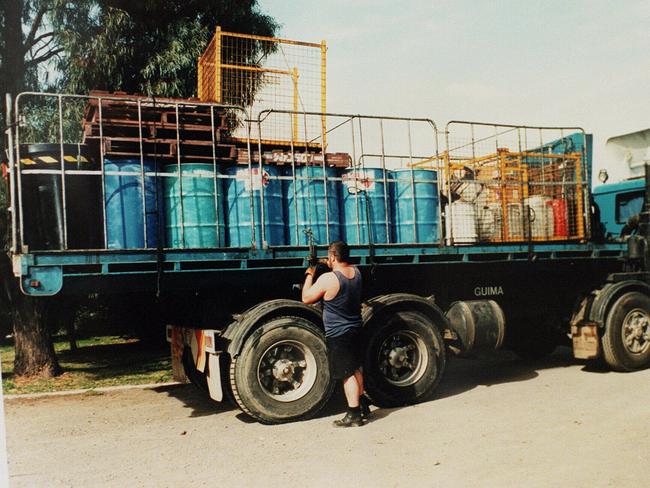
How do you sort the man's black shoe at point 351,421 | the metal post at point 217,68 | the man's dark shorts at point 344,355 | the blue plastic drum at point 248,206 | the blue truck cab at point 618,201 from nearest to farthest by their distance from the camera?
the man's black shoe at point 351,421
the man's dark shorts at point 344,355
the blue plastic drum at point 248,206
the metal post at point 217,68
the blue truck cab at point 618,201

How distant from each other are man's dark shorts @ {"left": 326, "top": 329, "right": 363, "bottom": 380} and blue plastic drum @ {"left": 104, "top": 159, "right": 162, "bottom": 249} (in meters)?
2.00

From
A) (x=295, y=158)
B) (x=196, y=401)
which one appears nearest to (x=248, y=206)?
(x=295, y=158)

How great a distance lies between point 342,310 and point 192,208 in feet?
5.87

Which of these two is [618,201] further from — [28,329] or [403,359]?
[28,329]

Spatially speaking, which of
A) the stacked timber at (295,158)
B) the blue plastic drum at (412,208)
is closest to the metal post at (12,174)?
the stacked timber at (295,158)

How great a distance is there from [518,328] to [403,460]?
492cm

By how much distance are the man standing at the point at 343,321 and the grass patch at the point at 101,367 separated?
392 centimetres

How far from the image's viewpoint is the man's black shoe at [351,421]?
240 inches

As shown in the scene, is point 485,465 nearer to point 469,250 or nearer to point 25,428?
point 469,250

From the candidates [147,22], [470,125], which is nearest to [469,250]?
[470,125]

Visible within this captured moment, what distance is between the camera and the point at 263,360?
643 centimetres

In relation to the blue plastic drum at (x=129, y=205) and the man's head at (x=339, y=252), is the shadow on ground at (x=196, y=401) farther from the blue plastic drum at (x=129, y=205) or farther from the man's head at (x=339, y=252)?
the man's head at (x=339, y=252)

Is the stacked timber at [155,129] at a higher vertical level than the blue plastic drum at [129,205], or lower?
higher

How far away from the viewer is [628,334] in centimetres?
859
